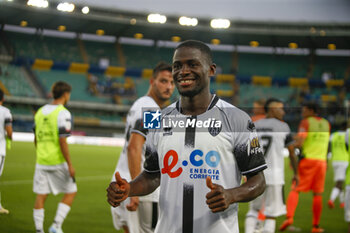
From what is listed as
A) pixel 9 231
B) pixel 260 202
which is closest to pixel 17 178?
pixel 9 231

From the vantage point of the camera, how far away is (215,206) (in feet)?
5.05

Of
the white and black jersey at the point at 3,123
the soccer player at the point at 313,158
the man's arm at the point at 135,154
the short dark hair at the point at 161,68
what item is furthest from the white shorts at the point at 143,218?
the soccer player at the point at 313,158

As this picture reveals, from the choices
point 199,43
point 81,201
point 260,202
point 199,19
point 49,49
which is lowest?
point 81,201

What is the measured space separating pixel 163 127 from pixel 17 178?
878 centimetres

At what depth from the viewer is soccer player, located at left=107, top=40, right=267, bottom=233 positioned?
1796 mm

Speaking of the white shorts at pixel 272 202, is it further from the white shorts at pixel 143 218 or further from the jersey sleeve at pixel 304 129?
the white shorts at pixel 143 218

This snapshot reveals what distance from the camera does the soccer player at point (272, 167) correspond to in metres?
4.74

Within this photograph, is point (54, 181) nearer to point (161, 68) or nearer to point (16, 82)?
point (161, 68)

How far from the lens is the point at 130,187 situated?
1897mm

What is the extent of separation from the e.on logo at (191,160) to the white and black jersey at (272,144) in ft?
10.4

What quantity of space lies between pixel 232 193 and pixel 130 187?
1.65 ft

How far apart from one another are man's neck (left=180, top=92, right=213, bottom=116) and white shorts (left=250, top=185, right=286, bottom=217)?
315cm

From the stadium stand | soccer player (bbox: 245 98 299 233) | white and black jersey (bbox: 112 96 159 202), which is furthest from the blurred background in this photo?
white and black jersey (bbox: 112 96 159 202)

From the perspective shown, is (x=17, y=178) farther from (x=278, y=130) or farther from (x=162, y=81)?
(x=162, y=81)
